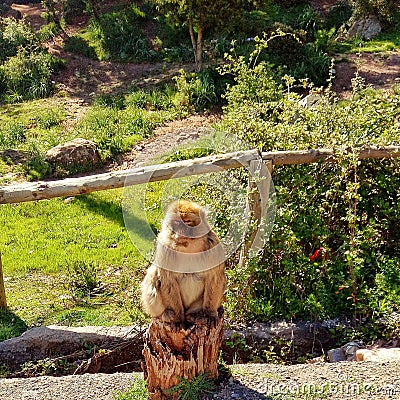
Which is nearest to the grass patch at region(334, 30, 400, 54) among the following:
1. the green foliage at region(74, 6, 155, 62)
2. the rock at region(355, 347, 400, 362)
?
the green foliage at region(74, 6, 155, 62)

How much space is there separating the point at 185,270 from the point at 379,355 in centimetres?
206

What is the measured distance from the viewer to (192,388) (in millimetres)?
4230

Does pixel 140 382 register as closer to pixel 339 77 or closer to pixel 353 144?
pixel 353 144

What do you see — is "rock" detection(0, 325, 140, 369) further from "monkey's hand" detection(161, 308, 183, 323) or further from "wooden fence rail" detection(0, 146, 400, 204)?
"monkey's hand" detection(161, 308, 183, 323)

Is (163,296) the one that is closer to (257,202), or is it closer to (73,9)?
(257,202)

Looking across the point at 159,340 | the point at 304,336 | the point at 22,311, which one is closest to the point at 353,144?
the point at 304,336

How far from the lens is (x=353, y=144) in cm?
610

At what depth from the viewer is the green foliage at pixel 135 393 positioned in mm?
4543

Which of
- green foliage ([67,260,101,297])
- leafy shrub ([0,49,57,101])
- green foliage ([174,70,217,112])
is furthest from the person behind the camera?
leafy shrub ([0,49,57,101])

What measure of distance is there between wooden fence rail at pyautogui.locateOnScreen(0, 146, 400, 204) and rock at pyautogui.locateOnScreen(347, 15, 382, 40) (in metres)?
10.3

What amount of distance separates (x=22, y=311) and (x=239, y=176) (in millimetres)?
2856

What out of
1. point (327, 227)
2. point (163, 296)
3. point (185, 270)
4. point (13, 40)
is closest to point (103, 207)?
point (327, 227)

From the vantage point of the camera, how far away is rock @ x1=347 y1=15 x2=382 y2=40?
50.1 ft

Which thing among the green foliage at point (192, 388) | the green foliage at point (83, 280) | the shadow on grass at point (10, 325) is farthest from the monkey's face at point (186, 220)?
the green foliage at point (83, 280)
